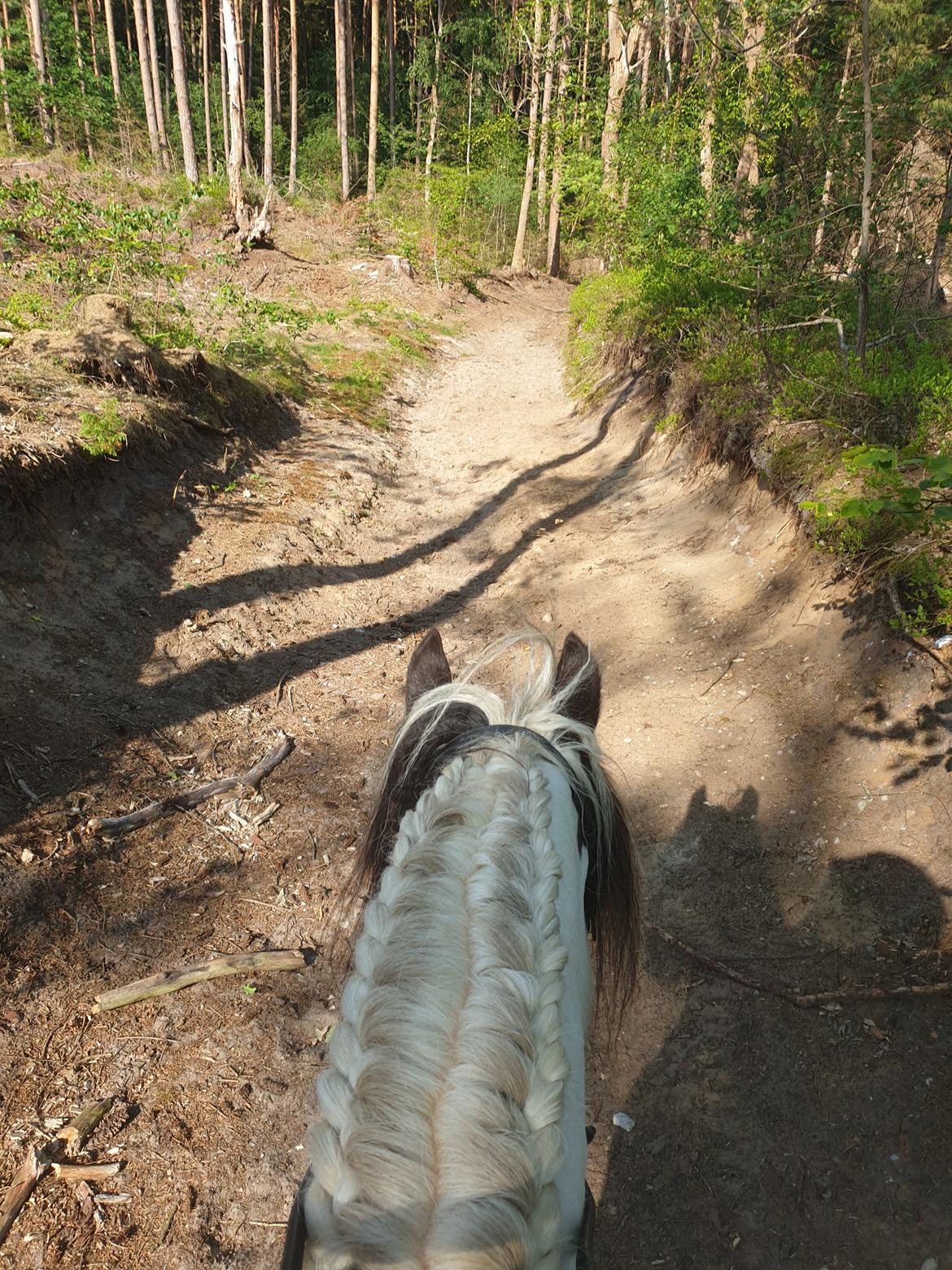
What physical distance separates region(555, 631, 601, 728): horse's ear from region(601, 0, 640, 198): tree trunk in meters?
14.4

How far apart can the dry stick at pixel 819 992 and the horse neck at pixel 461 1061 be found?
88.9 inches

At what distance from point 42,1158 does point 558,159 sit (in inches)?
739

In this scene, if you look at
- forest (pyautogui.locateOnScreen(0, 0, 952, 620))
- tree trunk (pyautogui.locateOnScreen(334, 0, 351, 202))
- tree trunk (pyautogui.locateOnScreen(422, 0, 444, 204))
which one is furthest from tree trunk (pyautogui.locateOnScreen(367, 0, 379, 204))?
tree trunk (pyautogui.locateOnScreen(422, 0, 444, 204))

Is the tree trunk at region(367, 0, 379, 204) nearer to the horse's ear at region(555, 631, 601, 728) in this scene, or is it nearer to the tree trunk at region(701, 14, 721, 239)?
the tree trunk at region(701, 14, 721, 239)

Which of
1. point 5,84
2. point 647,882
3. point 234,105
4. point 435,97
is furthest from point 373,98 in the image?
point 647,882

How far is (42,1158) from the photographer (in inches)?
97.0

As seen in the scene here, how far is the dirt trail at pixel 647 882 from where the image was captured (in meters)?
2.57

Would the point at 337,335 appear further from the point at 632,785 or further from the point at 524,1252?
the point at 524,1252

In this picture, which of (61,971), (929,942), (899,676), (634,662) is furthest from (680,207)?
(61,971)

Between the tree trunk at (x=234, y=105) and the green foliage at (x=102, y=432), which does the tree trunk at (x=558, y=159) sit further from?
the green foliage at (x=102, y=432)

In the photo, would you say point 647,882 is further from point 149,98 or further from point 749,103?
point 149,98

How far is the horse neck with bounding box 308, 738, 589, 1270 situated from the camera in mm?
848

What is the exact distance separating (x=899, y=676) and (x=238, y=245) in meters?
16.8

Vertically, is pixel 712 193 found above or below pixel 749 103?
below
